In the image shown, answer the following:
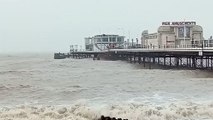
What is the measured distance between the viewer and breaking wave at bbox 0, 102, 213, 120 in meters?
24.3

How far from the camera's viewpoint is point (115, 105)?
91.8 ft

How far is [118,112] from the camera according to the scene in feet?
84.4

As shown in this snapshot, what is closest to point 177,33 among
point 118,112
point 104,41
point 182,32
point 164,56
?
point 182,32

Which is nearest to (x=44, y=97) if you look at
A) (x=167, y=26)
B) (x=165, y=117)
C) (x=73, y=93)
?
(x=73, y=93)

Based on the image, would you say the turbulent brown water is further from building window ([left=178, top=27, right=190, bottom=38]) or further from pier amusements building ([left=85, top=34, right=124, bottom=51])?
pier amusements building ([left=85, top=34, right=124, bottom=51])

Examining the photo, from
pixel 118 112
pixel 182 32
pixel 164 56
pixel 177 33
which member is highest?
pixel 182 32

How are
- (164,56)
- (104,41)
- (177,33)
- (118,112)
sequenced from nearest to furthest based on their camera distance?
(118,112) < (164,56) < (177,33) < (104,41)

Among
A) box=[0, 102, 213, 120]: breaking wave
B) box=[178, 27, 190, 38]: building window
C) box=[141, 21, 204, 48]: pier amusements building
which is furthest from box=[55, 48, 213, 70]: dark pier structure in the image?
box=[0, 102, 213, 120]: breaking wave

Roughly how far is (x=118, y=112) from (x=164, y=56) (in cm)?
4938

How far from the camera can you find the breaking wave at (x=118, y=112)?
2428 centimetres

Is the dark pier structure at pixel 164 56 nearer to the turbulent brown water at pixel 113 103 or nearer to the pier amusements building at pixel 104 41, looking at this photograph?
the pier amusements building at pixel 104 41

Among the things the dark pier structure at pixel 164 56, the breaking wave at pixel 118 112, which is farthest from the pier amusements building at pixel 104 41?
the breaking wave at pixel 118 112

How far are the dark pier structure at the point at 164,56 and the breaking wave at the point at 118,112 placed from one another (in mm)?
26438

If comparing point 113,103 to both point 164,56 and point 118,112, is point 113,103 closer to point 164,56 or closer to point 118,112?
point 118,112
